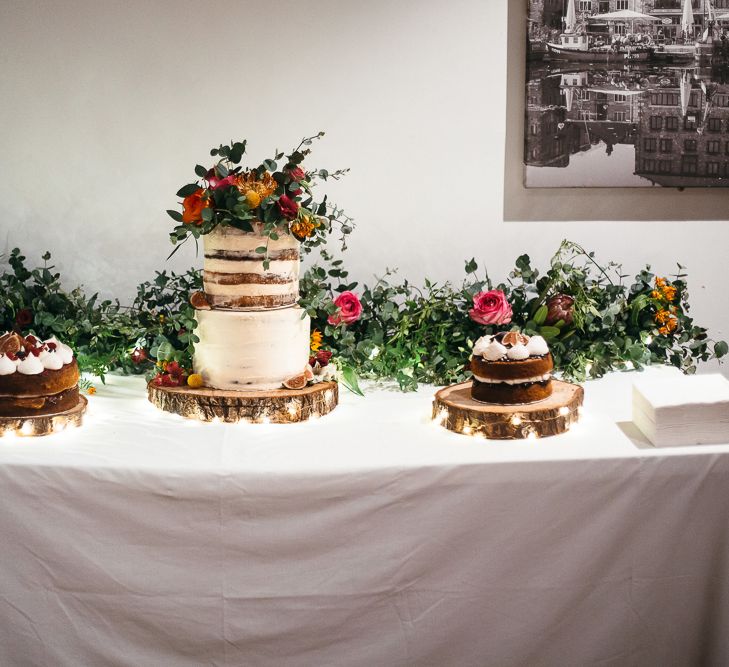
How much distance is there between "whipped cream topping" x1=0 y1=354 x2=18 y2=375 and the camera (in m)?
1.86

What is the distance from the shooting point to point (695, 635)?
1817 millimetres

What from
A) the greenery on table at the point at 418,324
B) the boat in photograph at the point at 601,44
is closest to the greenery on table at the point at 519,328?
the greenery on table at the point at 418,324

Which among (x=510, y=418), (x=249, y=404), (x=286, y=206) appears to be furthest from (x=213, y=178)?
(x=510, y=418)

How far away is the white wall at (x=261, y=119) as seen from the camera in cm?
261

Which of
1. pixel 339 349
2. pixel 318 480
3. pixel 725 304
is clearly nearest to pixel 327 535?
pixel 318 480

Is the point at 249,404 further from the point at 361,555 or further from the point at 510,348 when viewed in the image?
the point at 510,348

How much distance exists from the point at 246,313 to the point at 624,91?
1.45 m

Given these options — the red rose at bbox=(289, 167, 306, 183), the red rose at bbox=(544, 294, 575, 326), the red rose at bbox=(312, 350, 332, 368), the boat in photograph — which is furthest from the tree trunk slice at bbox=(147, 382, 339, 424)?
the boat in photograph

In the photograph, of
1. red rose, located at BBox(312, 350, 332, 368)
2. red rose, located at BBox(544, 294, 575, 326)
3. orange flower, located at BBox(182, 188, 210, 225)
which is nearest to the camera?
orange flower, located at BBox(182, 188, 210, 225)

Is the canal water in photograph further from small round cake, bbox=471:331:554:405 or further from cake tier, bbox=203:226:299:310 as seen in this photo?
cake tier, bbox=203:226:299:310

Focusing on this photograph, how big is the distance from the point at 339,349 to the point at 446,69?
3.09 ft

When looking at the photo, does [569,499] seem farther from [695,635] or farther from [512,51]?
[512,51]

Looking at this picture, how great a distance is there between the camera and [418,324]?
2482mm

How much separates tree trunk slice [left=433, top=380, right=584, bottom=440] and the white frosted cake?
407mm
